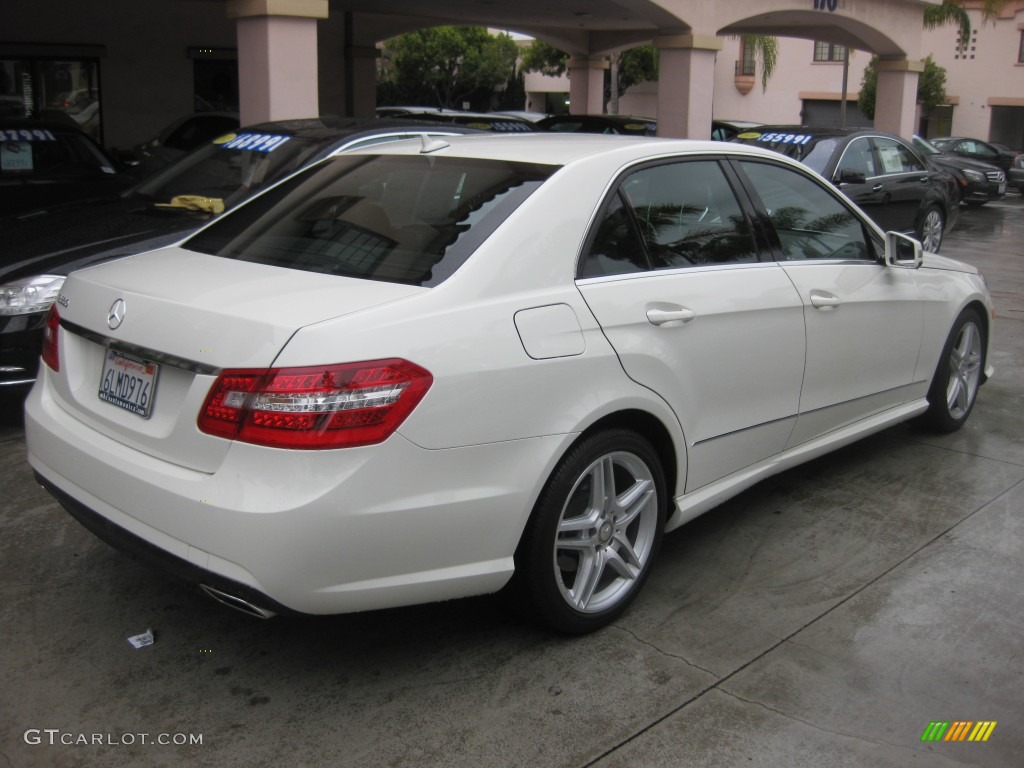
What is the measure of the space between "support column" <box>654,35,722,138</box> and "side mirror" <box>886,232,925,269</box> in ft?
33.2

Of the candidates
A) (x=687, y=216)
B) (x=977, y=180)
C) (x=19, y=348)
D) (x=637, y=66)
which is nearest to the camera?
(x=687, y=216)

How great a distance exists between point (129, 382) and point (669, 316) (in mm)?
1729

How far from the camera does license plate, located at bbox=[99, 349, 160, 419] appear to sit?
3.07 metres

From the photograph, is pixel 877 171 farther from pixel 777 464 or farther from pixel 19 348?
pixel 19 348

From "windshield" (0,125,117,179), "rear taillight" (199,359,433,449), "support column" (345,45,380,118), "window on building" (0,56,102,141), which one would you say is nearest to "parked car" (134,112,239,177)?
"window on building" (0,56,102,141)

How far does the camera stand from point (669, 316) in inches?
141

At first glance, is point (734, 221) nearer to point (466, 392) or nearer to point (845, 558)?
point (845, 558)

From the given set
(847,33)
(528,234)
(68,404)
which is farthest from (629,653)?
(847,33)

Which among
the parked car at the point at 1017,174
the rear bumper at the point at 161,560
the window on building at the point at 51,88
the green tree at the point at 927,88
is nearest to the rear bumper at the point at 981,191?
the parked car at the point at 1017,174

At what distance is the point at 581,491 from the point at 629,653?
1.81ft

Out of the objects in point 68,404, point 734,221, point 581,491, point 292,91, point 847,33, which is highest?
point 847,33

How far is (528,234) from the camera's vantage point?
328 centimetres

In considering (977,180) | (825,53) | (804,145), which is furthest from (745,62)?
(804,145)

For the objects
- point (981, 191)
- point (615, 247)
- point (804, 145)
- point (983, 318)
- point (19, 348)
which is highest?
point (804, 145)
